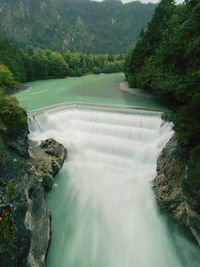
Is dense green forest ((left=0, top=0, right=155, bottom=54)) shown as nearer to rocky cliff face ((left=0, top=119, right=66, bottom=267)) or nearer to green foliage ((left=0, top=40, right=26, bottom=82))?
green foliage ((left=0, top=40, right=26, bottom=82))

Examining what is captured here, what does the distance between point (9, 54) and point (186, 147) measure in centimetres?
3289

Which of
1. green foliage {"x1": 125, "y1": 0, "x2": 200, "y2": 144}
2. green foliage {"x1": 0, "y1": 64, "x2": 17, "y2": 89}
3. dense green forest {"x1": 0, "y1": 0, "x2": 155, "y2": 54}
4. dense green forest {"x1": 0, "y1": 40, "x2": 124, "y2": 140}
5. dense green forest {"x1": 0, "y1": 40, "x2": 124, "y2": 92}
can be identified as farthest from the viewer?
dense green forest {"x1": 0, "y1": 0, "x2": 155, "y2": 54}

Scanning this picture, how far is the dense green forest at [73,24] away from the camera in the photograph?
9012cm

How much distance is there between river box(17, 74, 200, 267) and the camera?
5.43 metres

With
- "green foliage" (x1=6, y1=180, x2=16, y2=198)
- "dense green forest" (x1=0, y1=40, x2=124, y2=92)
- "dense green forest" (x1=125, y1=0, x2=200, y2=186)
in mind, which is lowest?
"dense green forest" (x1=0, y1=40, x2=124, y2=92)

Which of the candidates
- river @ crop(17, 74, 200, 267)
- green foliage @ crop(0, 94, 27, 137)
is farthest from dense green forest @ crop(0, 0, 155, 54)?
green foliage @ crop(0, 94, 27, 137)

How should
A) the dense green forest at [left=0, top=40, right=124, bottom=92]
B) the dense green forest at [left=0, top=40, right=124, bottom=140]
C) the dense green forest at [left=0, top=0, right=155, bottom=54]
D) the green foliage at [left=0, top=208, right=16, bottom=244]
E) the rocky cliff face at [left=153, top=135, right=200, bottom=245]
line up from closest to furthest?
the green foliage at [left=0, top=208, right=16, bottom=244] → the rocky cliff face at [left=153, top=135, right=200, bottom=245] → the dense green forest at [left=0, top=40, right=124, bottom=140] → the dense green forest at [left=0, top=40, right=124, bottom=92] → the dense green forest at [left=0, top=0, right=155, bottom=54]

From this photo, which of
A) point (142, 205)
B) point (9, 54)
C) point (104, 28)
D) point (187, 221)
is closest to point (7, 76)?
point (9, 54)

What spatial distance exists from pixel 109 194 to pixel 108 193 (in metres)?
0.08

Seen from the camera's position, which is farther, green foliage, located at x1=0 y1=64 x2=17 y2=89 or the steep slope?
green foliage, located at x1=0 y1=64 x2=17 y2=89

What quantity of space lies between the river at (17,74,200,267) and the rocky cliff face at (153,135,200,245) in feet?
1.40

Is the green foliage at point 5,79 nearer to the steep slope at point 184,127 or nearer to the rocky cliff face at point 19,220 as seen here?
the rocky cliff face at point 19,220

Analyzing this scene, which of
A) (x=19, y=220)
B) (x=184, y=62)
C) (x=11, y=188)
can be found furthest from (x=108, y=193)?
(x=184, y=62)

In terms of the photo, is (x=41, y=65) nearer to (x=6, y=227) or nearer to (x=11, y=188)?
(x=11, y=188)
